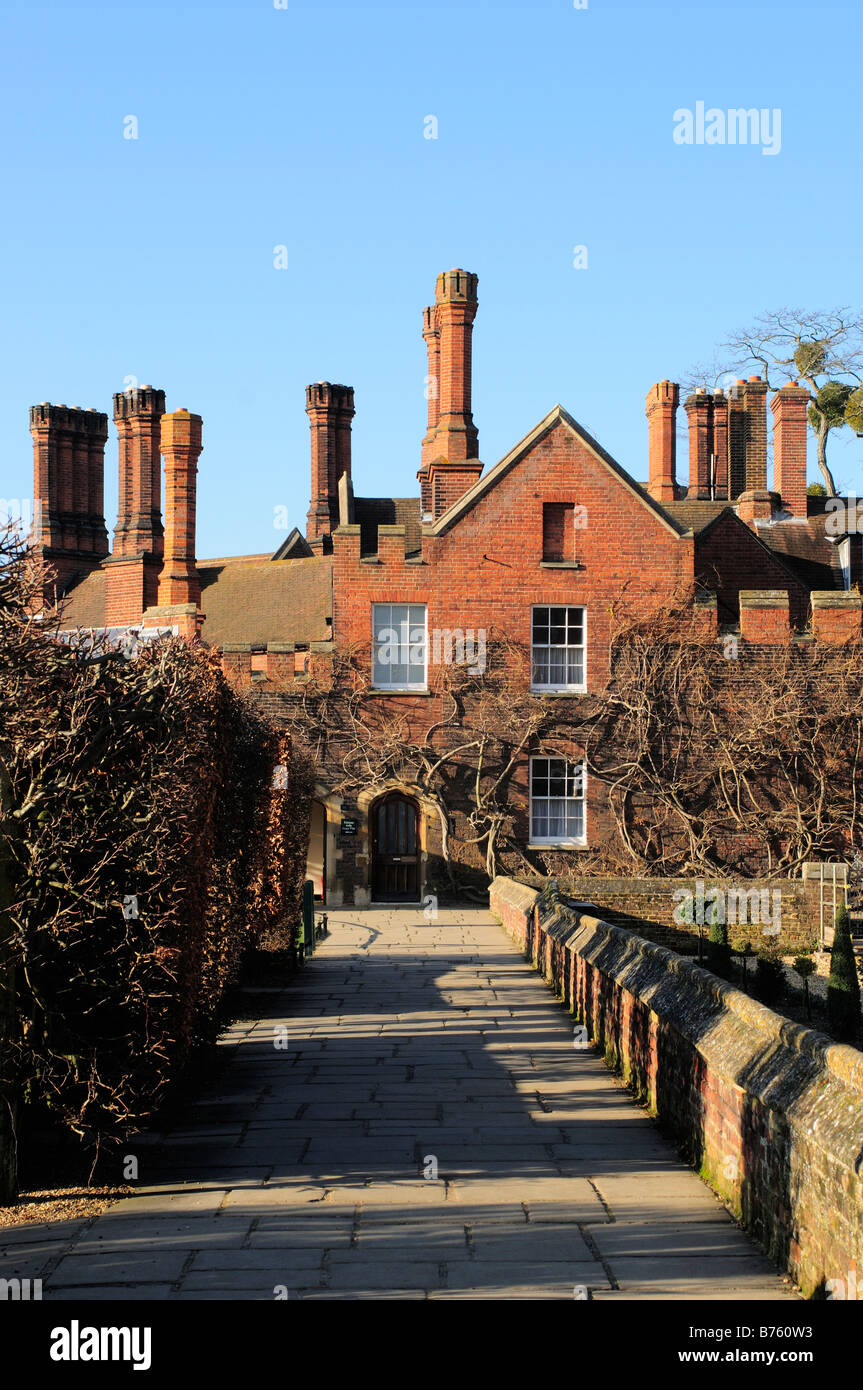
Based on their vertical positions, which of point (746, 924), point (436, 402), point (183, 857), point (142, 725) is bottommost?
point (746, 924)

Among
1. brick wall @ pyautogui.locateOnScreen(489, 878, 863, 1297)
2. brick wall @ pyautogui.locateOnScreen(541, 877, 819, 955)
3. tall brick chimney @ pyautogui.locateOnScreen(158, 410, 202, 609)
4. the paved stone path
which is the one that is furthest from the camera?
tall brick chimney @ pyautogui.locateOnScreen(158, 410, 202, 609)

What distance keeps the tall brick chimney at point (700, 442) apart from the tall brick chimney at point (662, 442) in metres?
1.09

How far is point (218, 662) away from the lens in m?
11.0

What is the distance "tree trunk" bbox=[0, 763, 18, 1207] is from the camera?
272 inches

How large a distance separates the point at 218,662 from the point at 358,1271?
5984 mm

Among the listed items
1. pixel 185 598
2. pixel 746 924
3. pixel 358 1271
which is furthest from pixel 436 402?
pixel 358 1271

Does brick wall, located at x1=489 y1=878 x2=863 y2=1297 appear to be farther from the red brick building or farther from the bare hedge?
the red brick building

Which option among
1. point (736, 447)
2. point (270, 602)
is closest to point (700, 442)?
point (736, 447)

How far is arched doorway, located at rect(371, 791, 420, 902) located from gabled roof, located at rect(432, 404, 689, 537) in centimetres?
569

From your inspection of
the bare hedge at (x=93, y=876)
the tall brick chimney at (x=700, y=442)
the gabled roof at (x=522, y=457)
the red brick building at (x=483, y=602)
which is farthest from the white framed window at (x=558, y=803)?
the bare hedge at (x=93, y=876)

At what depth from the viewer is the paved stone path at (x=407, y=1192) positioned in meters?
5.83

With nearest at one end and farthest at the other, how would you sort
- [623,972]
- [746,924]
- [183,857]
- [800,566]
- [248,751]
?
[183,857], [623,972], [248,751], [746,924], [800,566]

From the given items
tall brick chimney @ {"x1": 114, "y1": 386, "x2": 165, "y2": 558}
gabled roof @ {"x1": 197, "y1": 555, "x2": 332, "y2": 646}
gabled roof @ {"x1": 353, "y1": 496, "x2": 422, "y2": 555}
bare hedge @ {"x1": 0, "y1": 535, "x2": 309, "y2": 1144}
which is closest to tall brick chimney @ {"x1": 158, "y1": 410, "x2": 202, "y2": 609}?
gabled roof @ {"x1": 197, "y1": 555, "x2": 332, "y2": 646}
